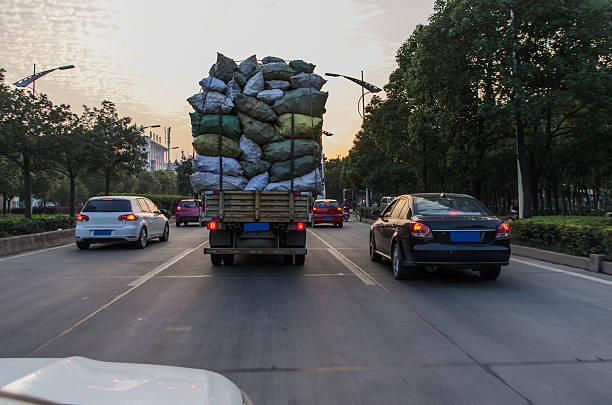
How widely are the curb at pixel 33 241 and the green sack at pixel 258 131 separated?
7.77 metres

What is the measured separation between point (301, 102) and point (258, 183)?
5.92ft

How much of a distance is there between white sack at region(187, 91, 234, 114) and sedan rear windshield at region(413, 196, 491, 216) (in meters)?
4.03

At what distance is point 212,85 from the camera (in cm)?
971

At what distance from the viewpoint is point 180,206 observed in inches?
1128

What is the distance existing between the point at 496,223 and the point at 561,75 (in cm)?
1257

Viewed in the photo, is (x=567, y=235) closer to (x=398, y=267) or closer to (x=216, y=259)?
(x=398, y=267)

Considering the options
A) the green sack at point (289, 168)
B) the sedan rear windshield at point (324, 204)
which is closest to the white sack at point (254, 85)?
the green sack at point (289, 168)

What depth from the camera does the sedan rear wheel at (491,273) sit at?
8.25 metres

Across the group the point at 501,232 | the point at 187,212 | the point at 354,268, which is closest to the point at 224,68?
the point at 354,268

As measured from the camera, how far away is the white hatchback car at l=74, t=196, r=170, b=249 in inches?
546

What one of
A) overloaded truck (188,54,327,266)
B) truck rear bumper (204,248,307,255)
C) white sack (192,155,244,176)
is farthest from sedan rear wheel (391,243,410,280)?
white sack (192,155,244,176)

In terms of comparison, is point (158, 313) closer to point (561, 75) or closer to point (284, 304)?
point (284, 304)

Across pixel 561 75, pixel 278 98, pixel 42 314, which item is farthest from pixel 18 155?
pixel 561 75

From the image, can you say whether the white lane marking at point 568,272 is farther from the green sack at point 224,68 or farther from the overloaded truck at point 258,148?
the green sack at point 224,68
